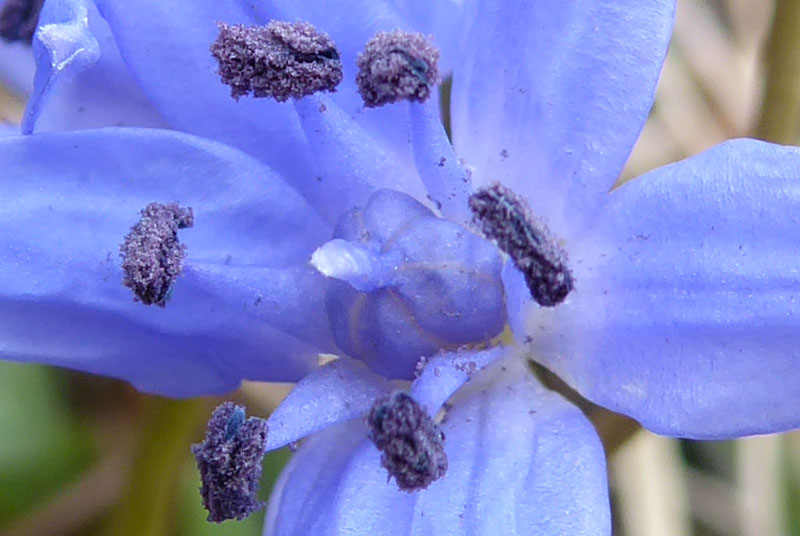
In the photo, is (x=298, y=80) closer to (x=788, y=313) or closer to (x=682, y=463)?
(x=788, y=313)

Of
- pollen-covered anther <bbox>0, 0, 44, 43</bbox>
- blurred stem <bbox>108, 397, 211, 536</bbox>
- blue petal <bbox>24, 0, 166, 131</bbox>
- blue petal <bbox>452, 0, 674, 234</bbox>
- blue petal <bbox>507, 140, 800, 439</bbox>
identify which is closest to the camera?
blue petal <bbox>507, 140, 800, 439</bbox>

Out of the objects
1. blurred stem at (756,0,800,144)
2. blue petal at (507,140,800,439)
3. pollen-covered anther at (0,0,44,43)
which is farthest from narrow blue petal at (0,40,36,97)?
blurred stem at (756,0,800,144)

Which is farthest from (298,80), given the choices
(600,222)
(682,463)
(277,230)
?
(682,463)

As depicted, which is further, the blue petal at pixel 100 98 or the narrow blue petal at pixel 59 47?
the blue petal at pixel 100 98

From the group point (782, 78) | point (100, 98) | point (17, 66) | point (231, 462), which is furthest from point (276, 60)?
point (782, 78)

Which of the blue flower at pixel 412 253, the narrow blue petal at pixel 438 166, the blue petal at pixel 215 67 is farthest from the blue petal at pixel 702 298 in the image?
the blue petal at pixel 215 67

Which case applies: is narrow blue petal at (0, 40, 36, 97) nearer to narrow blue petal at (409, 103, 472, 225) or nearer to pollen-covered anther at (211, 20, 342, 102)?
pollen-covered anther at (211, 20, 342, 102)

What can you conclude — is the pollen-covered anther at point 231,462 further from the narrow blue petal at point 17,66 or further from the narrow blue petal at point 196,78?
the narrow blue petal at point 17,66
